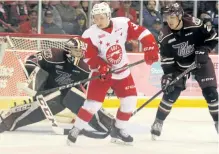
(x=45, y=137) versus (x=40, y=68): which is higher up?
(x=40, y=68)

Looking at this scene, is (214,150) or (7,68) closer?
(214,150)

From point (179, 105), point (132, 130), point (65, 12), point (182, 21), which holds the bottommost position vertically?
point (179, 105)

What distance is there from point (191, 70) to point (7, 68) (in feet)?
5.31

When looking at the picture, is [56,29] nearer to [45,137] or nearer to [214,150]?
[45,137]

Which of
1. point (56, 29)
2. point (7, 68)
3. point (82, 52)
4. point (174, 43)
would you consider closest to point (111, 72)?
point (82, 52)

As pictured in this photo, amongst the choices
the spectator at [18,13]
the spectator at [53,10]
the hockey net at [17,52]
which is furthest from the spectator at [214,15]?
the hockey net at [17,52]

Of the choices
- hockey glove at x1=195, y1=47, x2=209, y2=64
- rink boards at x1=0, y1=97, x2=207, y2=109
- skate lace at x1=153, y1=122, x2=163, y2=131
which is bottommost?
rink boards at x1=0, y1=97, x2=207, y2=109

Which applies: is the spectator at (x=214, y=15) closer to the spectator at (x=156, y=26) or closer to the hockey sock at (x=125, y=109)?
the spectator at (x=156, y=26)

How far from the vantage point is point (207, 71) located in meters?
4.43

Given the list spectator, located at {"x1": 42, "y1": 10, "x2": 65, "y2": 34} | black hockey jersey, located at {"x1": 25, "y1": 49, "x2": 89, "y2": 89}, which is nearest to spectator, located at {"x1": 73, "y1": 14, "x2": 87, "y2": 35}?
spectator, located at {"x1": 42, "y1": 10, "x2": 65, "y2": 34}

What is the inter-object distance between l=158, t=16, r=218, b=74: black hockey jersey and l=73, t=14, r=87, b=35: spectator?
7.36ft

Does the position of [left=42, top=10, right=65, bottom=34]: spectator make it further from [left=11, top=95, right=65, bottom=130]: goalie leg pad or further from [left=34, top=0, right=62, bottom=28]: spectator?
[left=11, top=95, right=65, bottom=130]: goalie leg pad

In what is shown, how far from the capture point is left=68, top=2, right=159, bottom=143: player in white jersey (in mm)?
3928

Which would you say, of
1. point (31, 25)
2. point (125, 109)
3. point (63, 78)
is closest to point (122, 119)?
point (125, 109)
